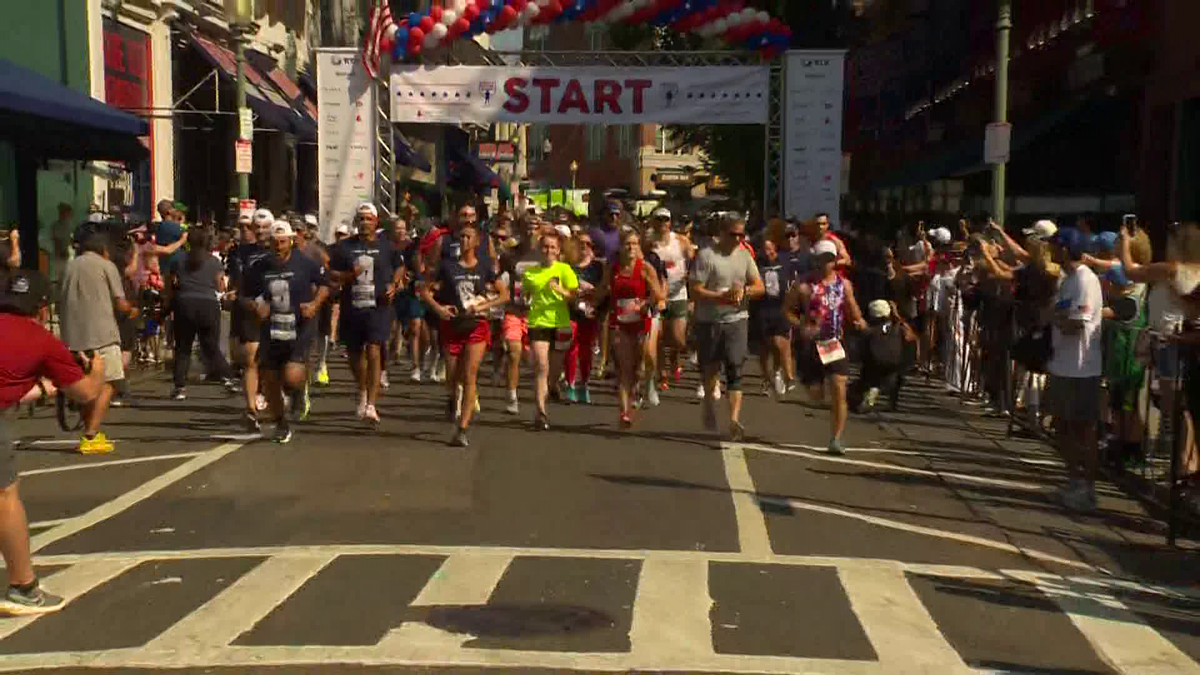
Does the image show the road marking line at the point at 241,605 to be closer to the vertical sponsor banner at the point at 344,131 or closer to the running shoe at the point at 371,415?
the running shoe at the point at 371,415

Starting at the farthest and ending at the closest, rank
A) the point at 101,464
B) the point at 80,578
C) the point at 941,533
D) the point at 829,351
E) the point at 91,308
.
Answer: the point at 91,308, the point at 829,351, the point at 101,464, the point at 941,533, the point at 80,578

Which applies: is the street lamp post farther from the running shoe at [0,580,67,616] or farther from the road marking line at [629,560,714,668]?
the running shoe at [0,580,67,616]

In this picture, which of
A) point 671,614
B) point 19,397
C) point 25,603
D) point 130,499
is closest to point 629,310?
point 130,499

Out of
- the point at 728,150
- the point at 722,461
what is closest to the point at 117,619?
the point at 722,461

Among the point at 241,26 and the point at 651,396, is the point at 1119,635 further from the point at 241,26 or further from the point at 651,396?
the point at 241,26

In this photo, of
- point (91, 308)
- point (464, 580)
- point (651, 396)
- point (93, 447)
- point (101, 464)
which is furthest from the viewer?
point (651, 396)

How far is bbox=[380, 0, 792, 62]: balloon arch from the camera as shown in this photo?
2702 centimetres

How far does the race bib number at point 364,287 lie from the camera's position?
15695 millimetres

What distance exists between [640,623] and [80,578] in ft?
10.4

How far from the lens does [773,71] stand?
1092 inches

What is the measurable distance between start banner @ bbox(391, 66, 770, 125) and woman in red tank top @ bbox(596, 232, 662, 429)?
35.1 ft

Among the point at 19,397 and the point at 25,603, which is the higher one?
the point at 19,397

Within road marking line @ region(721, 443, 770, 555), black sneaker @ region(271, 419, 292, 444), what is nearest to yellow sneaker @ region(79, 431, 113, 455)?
black sneaker @ region(271, 419, 292, 444)

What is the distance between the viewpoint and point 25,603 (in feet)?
27.0
